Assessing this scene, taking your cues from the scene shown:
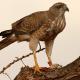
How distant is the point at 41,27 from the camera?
267 inches

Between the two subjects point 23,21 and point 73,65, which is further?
point 23,21

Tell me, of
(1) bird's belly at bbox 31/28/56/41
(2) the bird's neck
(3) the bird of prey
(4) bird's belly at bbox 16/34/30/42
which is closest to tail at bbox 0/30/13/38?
(3) the bird of prey

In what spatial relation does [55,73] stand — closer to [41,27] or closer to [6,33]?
[41,27]

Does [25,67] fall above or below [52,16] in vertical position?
below

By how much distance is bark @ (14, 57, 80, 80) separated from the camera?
6465 millimetres

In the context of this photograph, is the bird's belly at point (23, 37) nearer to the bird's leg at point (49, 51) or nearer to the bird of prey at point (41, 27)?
the bird of prey at point (41, 27)

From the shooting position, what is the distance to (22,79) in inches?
273

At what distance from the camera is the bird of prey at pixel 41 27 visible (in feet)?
22.1

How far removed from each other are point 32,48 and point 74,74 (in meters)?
0.81

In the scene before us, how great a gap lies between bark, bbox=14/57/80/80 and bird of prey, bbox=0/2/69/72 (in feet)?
0.40

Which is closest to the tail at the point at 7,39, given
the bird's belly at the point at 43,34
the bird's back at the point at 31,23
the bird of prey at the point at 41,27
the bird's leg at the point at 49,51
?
the bird of prey at the point at 41,27

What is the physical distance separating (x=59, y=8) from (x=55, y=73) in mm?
1006

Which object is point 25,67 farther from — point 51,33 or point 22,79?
point 51,33

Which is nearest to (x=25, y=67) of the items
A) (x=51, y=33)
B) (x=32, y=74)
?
(x=32, y=74)
